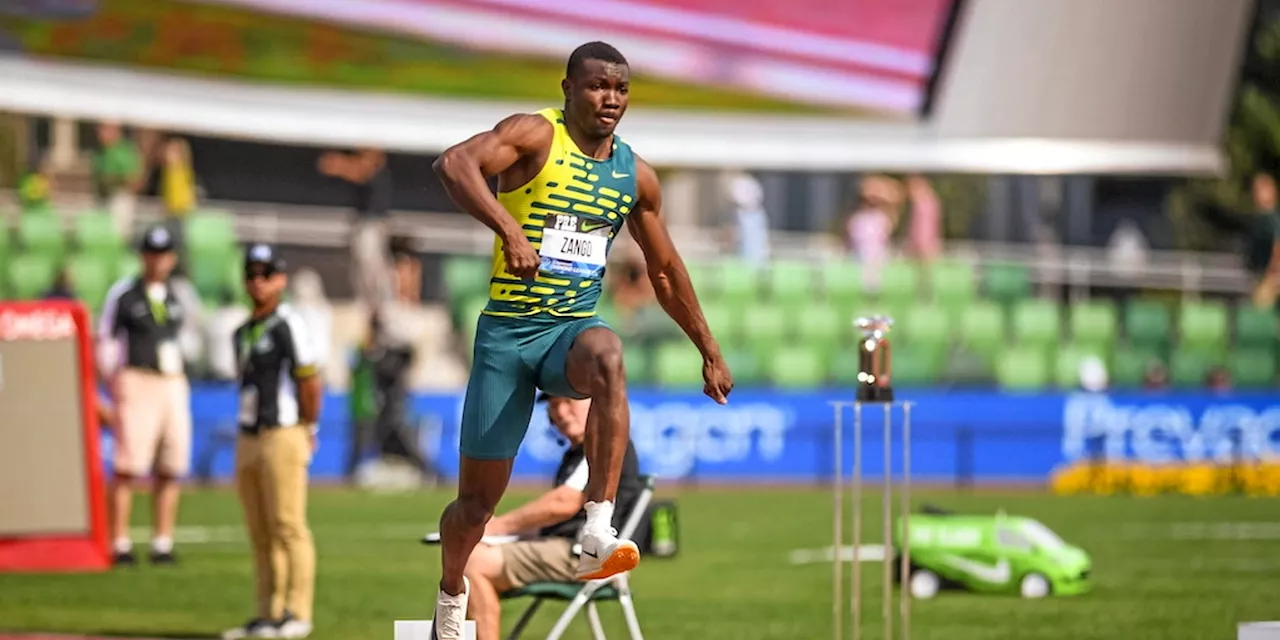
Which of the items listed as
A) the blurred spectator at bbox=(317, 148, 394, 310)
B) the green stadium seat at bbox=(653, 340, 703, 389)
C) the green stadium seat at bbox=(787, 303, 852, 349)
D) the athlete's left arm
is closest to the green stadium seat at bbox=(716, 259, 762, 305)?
the green stadium seat at bbox=(787, 303, 852, 349)

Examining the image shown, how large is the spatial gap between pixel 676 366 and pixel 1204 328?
6.96 m

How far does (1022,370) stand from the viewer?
28.8m

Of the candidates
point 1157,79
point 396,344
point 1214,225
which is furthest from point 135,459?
point 1214,225

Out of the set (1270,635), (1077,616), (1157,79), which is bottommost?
(1077,616)

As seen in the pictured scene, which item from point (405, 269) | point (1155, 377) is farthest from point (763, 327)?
point (1155, 377)

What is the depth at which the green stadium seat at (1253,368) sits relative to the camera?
28.9 metres

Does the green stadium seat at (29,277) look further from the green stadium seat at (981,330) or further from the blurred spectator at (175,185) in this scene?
the green stadium seat at (981,330)

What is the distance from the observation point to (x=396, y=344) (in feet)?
86.4

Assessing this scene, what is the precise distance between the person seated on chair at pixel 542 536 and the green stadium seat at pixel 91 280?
17.2 metres

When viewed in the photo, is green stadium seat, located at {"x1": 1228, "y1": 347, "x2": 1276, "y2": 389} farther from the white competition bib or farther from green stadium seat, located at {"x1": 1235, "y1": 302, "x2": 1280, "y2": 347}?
the white competition bib

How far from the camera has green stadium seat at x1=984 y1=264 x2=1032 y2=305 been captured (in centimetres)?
3133

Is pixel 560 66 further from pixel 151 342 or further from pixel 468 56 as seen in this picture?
pixel 151 342

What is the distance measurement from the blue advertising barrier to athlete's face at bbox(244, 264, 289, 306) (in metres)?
13.2

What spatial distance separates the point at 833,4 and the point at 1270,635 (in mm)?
26579
